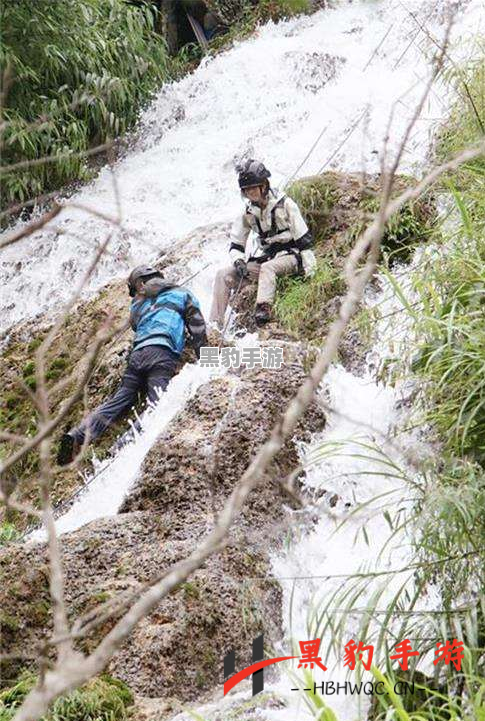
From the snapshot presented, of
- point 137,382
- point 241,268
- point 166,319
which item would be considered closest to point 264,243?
point 241,268

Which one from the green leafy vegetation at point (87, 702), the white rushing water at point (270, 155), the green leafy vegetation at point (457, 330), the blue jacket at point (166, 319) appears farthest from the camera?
the blue jacket at point (166, 319)

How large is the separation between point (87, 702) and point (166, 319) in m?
3.12

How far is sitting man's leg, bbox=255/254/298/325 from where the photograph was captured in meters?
7.18

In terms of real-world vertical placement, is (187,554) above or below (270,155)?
below

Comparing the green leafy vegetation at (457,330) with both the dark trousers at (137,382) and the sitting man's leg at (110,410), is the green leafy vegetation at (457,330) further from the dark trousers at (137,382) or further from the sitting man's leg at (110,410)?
the sitting man's leg at (110,410)

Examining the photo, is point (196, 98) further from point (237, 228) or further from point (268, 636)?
point (268, 636)

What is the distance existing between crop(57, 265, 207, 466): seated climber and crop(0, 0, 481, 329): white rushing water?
1.47 meters

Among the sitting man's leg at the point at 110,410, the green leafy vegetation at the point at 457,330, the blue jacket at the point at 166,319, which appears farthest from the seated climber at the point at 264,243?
the green leafy vegetation at the point at 457,330

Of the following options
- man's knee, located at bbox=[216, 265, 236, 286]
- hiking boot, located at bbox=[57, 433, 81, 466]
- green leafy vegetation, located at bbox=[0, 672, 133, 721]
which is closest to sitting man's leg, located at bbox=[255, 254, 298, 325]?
man's knee, located at bbox=[216, 265, 236, 286]

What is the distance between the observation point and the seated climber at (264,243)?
716 centimetres

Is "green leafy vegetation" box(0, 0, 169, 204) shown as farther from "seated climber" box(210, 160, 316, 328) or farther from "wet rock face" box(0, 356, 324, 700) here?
"wet rock face" box(0, 356, 324, 700)

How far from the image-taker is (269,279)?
724 cm

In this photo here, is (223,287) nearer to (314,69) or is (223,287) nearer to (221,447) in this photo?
(221,447)

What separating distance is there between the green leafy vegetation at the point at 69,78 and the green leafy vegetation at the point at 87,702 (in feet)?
20.5
